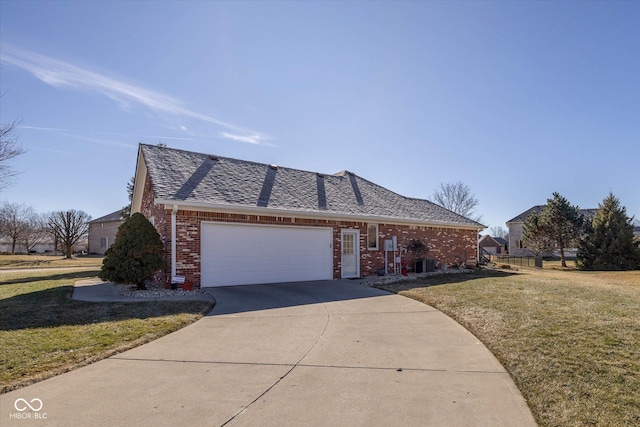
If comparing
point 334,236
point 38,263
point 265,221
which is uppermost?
point 265,221

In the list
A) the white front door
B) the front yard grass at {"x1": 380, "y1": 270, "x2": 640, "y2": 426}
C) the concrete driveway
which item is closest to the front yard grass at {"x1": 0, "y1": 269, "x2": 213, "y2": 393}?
the concrete driveway

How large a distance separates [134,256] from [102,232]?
42593 millimetres

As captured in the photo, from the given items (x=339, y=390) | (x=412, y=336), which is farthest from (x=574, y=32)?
(x=339, y=390)

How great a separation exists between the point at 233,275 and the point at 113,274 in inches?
137

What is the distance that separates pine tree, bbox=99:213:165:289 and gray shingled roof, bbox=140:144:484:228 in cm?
117

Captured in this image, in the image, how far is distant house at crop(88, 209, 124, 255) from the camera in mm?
46000

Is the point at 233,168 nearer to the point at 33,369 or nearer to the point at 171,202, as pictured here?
the point at 171,202

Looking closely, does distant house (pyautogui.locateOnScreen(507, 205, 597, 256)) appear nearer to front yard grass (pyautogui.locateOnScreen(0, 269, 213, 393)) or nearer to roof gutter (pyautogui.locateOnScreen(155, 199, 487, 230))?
roof gutter (pyautogui.locateOnScreen(155, 199, 487, 230))

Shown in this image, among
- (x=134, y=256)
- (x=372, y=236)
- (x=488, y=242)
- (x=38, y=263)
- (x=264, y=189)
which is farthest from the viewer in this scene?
(x=488, y=242)

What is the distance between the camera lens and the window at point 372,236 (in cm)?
1587

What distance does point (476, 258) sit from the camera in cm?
2058

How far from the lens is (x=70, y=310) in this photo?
8109 mm

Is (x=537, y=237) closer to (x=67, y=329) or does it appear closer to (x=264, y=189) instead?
(x=264, y=189)

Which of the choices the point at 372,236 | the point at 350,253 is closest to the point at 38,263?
the point at 350,253
